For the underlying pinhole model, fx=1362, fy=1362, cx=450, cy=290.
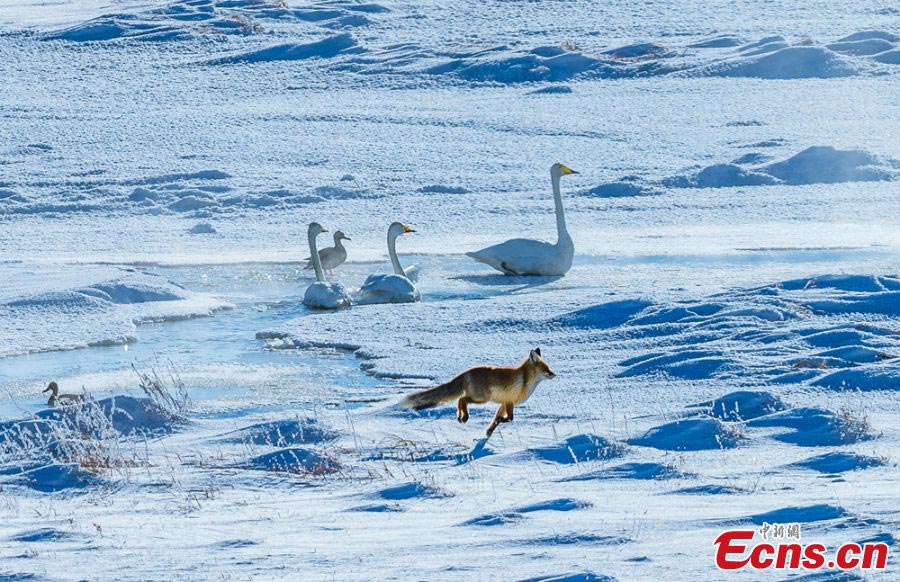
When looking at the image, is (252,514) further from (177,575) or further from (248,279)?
(248,279)

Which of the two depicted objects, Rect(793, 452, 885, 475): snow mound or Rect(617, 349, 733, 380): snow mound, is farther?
Rect(617, 349, 733, 380): snow mound

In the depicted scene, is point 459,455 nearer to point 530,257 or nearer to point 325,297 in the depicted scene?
point 325,297

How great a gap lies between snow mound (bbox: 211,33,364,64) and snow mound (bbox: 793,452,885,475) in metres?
20.1

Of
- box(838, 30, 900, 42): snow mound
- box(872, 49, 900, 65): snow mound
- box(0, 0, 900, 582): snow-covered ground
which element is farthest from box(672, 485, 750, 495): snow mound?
box(838, 30, 900, 42): snow mound

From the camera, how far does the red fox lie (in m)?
5.49

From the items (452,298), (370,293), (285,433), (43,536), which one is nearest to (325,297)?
(370,293)

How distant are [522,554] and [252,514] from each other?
1076mm

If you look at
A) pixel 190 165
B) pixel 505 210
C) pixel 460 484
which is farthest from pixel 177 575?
pixel 190 165

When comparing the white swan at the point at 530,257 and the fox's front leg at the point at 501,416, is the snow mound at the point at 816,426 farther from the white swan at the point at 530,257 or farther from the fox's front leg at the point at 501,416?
the white swan at the point at 530,257

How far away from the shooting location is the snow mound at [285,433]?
5.62m

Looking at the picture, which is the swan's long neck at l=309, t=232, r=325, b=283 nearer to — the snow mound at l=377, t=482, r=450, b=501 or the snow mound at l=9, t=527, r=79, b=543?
the snow mound at l=377, t=482, r=450, b=501

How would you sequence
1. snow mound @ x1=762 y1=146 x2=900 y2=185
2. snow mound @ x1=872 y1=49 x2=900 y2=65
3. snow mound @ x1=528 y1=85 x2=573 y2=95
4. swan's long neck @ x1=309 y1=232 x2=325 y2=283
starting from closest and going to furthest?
swan's long neck @ x1=309 y1=232 x2=325 y2=283
snow mound @ x1=762 y1=146 x2=900 y2=185
snow mound @ x1=528 y1=85 x2=573 y2=95
snow mound @ x1=872 y1=49 x2=900 y2=65

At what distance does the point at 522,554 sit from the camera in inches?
145

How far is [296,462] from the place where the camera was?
16.9 feet
